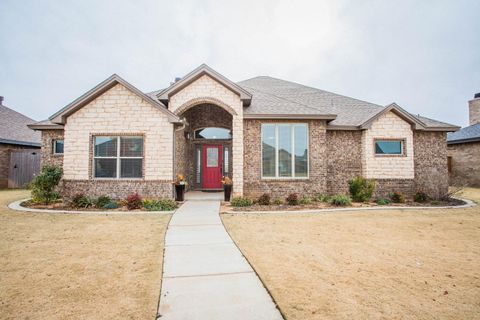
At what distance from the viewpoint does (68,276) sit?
345 cm

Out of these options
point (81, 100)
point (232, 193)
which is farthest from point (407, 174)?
point (81, 100)

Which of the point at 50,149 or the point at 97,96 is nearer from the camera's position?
the point at 97,96

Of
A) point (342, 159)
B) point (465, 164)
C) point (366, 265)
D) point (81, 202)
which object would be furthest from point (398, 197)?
point (81, 202)

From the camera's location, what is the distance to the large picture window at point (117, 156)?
9.97m

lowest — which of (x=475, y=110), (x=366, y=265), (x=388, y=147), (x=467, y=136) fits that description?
(x=366, y=265)

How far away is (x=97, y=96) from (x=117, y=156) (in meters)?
2.69

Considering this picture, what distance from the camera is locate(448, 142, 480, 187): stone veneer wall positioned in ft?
57.1

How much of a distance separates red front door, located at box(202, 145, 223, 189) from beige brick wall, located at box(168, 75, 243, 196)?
11.8 feet

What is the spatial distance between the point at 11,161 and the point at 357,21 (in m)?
34.1

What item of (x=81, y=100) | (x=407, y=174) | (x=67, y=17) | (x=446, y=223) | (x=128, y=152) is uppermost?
(x=67, y=17)

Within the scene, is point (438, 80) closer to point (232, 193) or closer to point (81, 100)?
point (232, 193)

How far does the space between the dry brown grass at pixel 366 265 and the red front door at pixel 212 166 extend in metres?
6.76

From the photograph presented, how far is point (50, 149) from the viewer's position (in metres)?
12.6

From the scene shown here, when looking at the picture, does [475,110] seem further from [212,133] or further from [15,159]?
[15,159]
